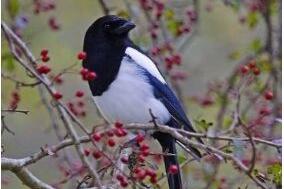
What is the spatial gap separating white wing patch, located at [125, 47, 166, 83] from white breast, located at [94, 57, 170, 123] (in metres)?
0.02

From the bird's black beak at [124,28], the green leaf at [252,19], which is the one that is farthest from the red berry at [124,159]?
the green leaf at [252,19]

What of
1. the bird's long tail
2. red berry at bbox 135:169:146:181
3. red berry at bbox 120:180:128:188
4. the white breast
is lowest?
the bird's long tail

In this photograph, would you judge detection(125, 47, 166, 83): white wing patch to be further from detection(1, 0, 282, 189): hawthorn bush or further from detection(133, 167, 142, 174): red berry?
detection(133, 167, 142, 174): red berry

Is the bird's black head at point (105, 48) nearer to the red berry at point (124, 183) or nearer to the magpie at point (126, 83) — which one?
the magpie at point (126, 83)

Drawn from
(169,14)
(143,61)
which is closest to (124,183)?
(143,61)

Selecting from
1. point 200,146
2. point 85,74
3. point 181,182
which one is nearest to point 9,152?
point 181,182

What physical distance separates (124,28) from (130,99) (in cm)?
22

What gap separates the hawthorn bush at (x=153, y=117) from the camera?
1914mm

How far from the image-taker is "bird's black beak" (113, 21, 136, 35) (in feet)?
8.70

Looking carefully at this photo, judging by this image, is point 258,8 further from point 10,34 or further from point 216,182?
point 10,34

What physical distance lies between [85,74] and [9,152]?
2.24 meters

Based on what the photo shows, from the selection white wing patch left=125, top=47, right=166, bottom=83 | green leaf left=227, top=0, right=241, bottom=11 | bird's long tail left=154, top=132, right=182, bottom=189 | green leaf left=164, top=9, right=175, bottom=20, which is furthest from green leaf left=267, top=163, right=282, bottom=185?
green leaf left=164, top=9, right=175, bottom=20

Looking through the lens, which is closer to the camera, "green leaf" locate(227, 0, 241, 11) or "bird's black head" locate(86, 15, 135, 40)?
"bird's black head" locate(86, 15, 135, 40)

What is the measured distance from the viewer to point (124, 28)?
2672mm
